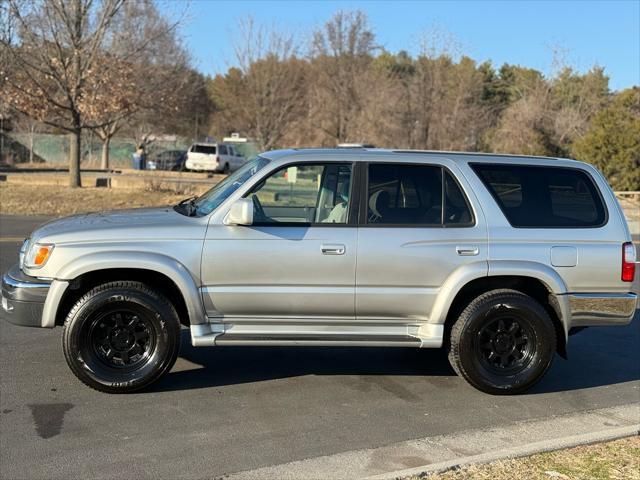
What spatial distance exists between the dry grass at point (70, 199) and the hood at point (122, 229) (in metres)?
12.3

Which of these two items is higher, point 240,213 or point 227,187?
point 227,187

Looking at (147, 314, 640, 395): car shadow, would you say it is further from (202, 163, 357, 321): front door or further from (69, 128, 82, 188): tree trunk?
(69, 128, 82, 188): tree trunk

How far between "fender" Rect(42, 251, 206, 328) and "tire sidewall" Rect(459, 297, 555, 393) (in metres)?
2.21

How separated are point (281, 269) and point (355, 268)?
0.57 m

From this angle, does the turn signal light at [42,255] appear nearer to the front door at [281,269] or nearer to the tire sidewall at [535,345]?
the front door at [281,269]

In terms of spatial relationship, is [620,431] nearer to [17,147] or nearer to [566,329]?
[566,329]

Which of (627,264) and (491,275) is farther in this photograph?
(627,264)

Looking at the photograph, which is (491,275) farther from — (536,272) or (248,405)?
(248,405)

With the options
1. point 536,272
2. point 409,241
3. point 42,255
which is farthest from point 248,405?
point 536,272

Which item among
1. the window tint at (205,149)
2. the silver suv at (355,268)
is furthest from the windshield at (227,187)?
the window tint at (205,149)

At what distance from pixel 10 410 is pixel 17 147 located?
44309mm

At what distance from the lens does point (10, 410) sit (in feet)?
15.5

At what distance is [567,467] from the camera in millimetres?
3959

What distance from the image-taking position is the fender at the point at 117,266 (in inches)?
195
